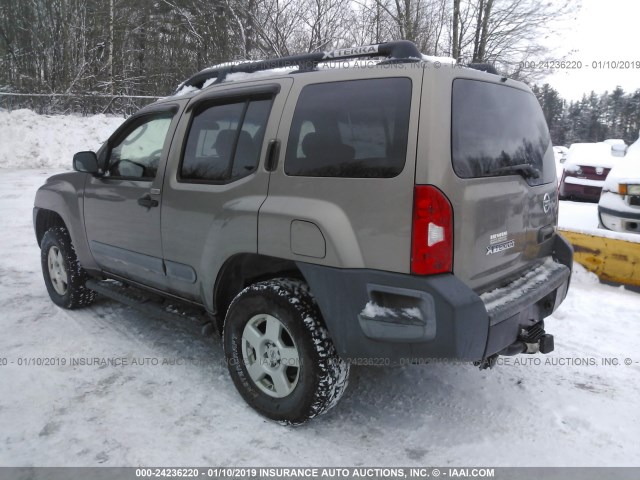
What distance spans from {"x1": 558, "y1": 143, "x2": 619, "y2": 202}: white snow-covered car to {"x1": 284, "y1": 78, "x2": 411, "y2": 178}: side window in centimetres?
991

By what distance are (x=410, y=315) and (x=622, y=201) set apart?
517cm

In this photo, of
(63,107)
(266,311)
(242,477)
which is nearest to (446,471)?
(242,477)

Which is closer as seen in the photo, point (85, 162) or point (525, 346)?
point (525, 346)

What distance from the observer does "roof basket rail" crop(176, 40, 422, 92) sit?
2.62m

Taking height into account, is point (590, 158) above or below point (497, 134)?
below

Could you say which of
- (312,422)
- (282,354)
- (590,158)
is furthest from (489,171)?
(590,158)

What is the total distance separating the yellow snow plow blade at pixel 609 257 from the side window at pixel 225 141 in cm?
408

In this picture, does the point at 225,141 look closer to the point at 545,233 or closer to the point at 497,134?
the point at 497,134

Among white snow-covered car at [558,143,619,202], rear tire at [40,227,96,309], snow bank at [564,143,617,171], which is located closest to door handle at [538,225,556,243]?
rear tire at [40,227,96,309]

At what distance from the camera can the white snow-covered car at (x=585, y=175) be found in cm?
1062

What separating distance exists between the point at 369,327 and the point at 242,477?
0.96 metres

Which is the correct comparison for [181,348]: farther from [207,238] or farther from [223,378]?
[207,238]

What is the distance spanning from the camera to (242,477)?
2.36m

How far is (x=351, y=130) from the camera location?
2461mm
